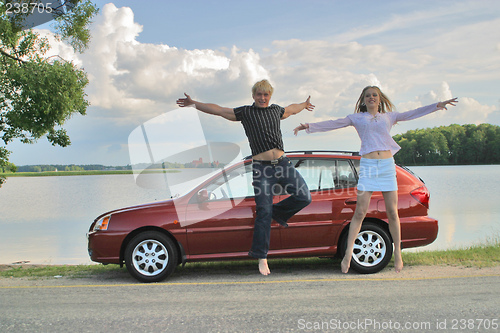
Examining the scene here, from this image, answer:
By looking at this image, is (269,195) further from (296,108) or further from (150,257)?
(150,257)

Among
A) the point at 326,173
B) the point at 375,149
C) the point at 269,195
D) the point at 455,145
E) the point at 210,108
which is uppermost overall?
the point at 455,145

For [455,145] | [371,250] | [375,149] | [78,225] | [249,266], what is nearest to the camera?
[375,149]

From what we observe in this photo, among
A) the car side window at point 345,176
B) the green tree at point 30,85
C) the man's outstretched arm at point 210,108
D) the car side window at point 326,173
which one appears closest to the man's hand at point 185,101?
the man's outstretched arm at point 210,108

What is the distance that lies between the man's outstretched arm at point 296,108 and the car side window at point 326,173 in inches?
27.9

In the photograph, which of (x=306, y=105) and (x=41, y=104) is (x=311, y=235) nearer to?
(x=306, y=105)

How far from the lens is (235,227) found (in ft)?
20.1

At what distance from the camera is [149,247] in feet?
19.9

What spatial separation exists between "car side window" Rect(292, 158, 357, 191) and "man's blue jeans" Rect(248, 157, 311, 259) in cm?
50

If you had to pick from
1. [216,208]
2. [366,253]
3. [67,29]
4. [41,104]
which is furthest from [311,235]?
[67,29]

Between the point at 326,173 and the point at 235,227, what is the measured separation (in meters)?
1.52

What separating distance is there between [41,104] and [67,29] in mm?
3578

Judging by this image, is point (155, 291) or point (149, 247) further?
point (149, 247)

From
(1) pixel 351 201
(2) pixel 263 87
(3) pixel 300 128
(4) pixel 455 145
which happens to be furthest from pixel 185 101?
(4) pixel 455 145

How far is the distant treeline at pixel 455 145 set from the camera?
76.6 m
